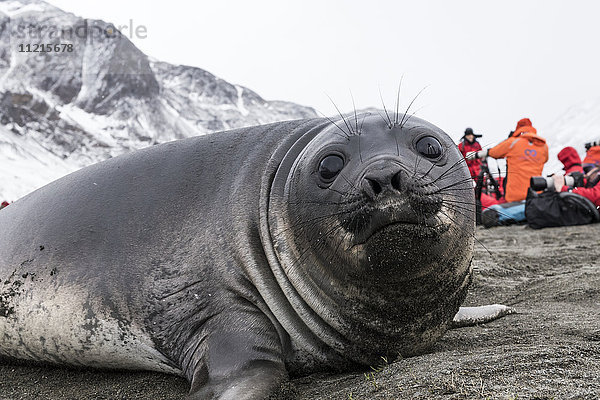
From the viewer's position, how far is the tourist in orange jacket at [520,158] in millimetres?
8680

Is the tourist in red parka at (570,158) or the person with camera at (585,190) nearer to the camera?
the person with camera at (585,190)

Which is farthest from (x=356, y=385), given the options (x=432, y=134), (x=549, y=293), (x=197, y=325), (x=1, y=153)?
(x=1, y=153)

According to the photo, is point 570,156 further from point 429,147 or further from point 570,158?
point 429,147

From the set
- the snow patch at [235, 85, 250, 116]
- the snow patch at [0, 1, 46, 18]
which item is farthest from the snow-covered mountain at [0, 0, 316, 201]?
the snow patch at [235, 85, 250, 116]

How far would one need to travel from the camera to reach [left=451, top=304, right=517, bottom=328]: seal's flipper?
9.25 feet

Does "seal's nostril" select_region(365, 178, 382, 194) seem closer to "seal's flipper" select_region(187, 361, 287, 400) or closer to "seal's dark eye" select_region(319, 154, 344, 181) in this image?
"seal's dark eye" select_region(319, 154, 344, 181)

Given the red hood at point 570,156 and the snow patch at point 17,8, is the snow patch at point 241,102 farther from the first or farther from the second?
the red hood at point 570,156

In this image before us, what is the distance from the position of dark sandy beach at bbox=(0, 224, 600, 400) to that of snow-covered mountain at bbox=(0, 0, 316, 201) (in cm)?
4207

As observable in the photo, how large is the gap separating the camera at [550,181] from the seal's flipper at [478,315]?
4801 mm

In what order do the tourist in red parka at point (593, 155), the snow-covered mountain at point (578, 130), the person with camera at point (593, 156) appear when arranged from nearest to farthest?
the person with camera at point (593, 156), the tourist in red parka at point (593, 155), the snow-covered mountain at point (578, 130)

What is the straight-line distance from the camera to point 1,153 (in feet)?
155

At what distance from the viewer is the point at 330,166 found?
2135 millimetres

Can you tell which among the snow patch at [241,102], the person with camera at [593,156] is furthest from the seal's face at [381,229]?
the snow patch at [241,102]

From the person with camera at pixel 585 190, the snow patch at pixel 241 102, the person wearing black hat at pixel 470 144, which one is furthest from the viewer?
the snow patch at pixel 241 102
